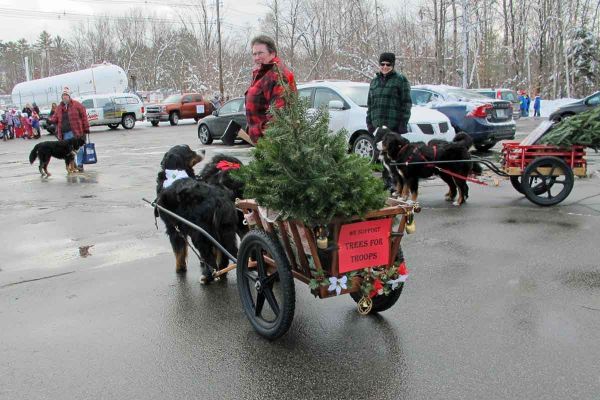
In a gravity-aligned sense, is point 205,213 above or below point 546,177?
above

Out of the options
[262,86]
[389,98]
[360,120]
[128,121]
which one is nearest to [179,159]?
[262,86]

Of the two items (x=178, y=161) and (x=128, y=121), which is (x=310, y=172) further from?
(x=128, y=121)

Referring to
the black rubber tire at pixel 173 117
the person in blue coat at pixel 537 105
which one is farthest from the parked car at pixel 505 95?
the black rubber tire at pixel 173 117

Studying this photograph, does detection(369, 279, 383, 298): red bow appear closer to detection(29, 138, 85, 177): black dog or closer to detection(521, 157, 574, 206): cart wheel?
detection(521, 157, 574, 206): cart wheel

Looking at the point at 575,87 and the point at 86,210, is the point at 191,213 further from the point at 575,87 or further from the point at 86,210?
the point at 575,87

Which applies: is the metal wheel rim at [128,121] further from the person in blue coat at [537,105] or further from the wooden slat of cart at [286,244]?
the wooden slat of cart at [286,244]

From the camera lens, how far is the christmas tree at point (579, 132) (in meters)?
7.34

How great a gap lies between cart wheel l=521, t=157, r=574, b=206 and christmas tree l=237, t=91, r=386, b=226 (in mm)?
4873

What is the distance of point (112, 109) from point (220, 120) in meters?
14.0

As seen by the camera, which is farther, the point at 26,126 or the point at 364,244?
the point at 26,126

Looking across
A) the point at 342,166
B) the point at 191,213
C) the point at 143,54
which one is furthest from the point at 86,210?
the point at 143,54

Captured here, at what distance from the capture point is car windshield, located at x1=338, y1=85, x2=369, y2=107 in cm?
1260

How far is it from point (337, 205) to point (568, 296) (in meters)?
2.40

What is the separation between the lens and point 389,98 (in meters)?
8.16
